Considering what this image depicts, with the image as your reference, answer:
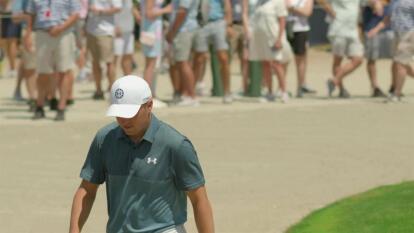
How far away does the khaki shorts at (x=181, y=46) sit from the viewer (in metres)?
18.6

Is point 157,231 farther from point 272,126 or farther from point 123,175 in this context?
point 272,126

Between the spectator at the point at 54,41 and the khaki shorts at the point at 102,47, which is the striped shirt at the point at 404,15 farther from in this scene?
the spectator at the point at 54,41

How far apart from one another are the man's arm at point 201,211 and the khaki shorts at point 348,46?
13.6 meters

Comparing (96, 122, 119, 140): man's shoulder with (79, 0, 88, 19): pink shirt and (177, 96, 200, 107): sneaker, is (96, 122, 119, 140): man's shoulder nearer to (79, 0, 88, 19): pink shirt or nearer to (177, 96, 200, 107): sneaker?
→ (79, 0, 88, 19): pink shirt

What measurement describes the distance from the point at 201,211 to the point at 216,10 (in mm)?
12209

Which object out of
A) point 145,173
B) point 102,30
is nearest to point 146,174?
point 145,173

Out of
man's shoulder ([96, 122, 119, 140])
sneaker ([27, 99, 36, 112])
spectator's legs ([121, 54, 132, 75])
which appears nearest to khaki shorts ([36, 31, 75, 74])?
sneaker ([27, 99, 36, 112])

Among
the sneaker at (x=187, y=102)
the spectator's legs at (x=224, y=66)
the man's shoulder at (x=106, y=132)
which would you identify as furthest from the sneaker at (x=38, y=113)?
the man's shoulder at (x=106, y=132)

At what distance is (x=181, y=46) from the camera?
733 inches

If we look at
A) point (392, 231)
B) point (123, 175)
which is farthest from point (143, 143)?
point (392, 231)

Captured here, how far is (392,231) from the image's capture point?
10.3 m

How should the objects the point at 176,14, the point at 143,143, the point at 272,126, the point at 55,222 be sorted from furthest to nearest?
the point at 176,14
the point at 272,126
the point at 55,222
the point at 143,143

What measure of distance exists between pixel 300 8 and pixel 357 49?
3.09 feet

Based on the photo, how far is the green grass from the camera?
10484mm
